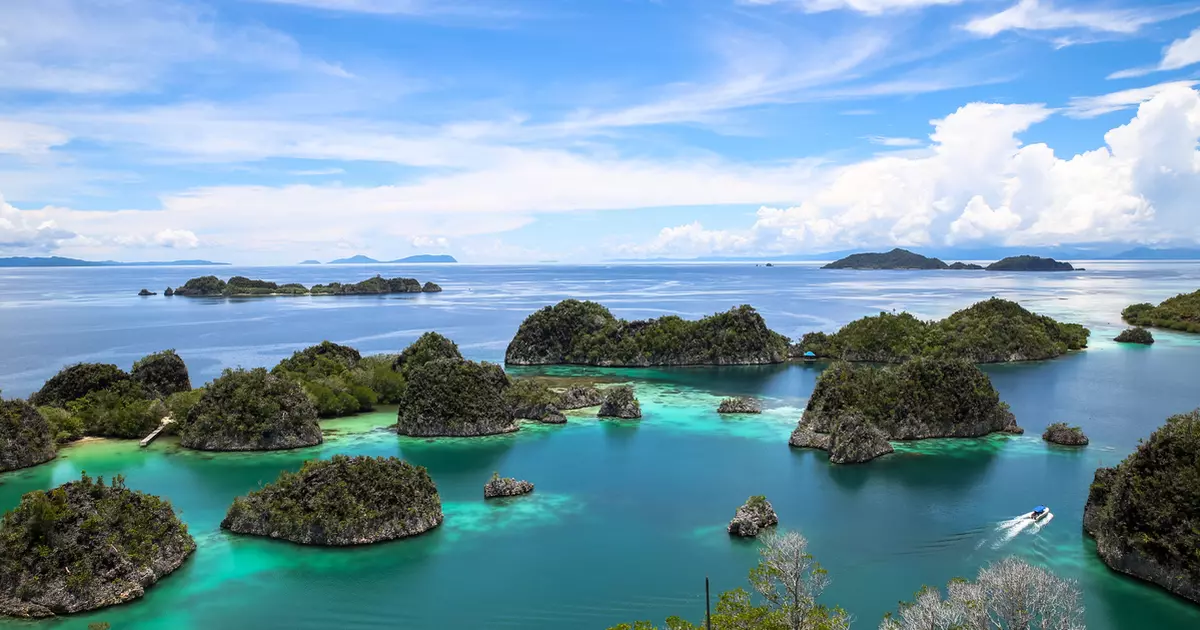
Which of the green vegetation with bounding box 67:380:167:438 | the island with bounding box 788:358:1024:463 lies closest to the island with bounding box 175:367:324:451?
the green vegetation with bounding box 67:380:167:438

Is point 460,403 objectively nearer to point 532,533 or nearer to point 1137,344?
point 532,533

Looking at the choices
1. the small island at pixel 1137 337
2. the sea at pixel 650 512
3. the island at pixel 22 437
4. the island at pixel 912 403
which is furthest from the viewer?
the small island at pixel 1137 337

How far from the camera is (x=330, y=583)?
90.2ft

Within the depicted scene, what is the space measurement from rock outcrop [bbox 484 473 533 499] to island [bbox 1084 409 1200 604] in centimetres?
2371

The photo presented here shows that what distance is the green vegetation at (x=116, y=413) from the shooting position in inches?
1922

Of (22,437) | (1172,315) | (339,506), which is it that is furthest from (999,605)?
(1172,315)

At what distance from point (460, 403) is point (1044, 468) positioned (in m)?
33.2

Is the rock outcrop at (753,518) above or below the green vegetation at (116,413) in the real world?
below

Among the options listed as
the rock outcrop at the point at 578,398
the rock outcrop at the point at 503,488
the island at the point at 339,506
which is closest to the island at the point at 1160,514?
the rock outcrop at the point at 503,488

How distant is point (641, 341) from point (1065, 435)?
42.4 m

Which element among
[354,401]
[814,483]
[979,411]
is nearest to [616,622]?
[814,483]

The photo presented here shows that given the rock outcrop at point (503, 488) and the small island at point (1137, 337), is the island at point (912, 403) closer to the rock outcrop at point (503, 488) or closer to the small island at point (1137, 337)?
the rock outcrop at point (503, 488)

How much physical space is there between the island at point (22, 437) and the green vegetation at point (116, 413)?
16.6ft

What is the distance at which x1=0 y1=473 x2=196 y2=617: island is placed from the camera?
80.8 ft
